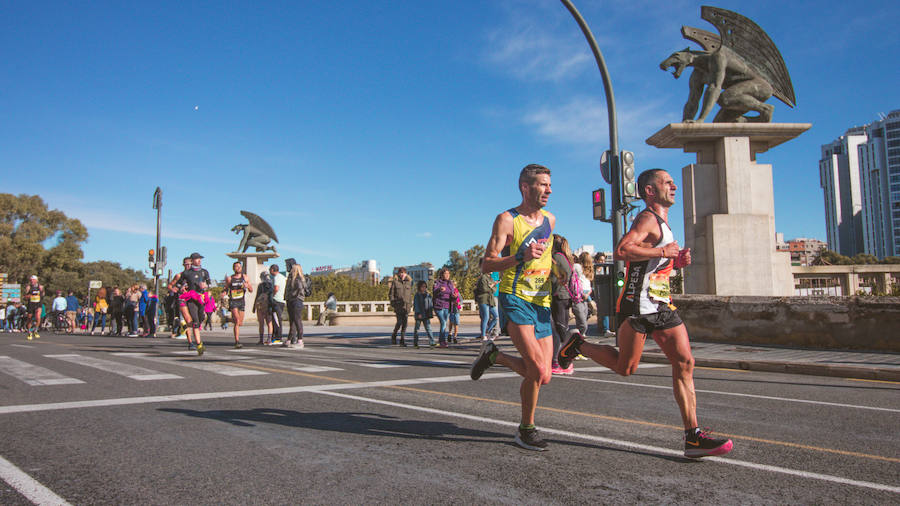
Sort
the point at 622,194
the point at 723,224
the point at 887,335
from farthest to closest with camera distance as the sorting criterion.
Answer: the point at 723,224
the point at 622,194
the point at 887,335

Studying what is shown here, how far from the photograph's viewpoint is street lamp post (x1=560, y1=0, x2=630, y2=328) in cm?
1197

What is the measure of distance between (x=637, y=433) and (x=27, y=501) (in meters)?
3.64

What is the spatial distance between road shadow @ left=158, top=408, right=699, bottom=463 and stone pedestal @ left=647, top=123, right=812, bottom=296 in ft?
42.0

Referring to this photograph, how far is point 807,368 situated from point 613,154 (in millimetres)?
5554

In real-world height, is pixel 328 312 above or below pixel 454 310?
below

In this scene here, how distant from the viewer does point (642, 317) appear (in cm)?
381

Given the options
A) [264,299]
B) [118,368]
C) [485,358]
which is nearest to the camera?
[485,358]

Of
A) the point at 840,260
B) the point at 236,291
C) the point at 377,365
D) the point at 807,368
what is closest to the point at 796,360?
the point at 807,368

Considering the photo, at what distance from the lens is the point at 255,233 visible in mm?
31484

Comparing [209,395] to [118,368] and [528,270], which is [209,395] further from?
[528,270]

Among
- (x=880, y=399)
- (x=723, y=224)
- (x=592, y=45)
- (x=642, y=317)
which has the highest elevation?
(x=592, y=45)

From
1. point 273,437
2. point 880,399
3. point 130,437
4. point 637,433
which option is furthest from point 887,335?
point 130,437

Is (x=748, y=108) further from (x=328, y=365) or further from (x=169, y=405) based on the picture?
(x=169, y=405)

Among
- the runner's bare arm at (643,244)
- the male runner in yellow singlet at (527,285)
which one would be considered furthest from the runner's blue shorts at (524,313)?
the runner's bare arm at (643,244)
